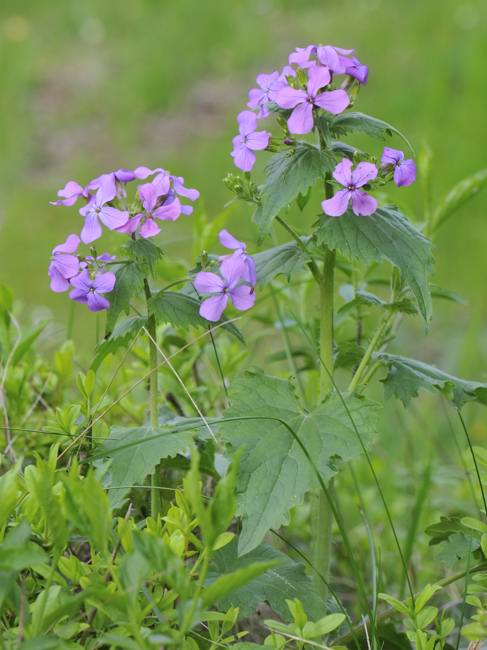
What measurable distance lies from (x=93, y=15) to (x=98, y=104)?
5.71 feet

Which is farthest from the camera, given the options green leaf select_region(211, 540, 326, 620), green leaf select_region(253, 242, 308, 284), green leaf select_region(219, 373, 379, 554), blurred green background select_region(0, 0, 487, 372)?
blurred green background select_region(0, 0, 487, 372)

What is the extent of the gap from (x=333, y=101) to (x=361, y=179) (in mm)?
128

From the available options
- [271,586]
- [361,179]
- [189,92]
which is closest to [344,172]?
[361,179]

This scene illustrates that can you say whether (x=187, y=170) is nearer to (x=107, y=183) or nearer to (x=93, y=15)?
(x=93, y=15)

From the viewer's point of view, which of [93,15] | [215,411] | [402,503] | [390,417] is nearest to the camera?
[215,411]

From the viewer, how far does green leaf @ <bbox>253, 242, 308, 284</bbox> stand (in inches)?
59.2

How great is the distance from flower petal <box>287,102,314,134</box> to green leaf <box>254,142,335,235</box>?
0.15ft

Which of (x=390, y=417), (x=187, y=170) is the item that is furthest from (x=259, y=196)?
(x=187, y=170)

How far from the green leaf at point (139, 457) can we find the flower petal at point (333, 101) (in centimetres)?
53

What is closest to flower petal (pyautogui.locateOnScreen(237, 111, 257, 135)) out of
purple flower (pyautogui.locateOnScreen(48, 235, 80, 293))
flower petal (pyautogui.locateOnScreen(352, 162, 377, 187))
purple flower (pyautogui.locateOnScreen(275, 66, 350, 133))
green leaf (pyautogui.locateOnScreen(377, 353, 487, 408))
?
purple flower (pyautogui.locateOnScreen(275, 66, 350, 133))

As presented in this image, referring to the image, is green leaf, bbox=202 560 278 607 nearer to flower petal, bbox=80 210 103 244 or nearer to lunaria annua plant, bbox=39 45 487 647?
lunaria annua plant, bbox=39 45 487 647

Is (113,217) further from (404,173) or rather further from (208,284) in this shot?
(404,173)

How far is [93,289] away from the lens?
56.2 inches

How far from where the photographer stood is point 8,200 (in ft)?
20.7
